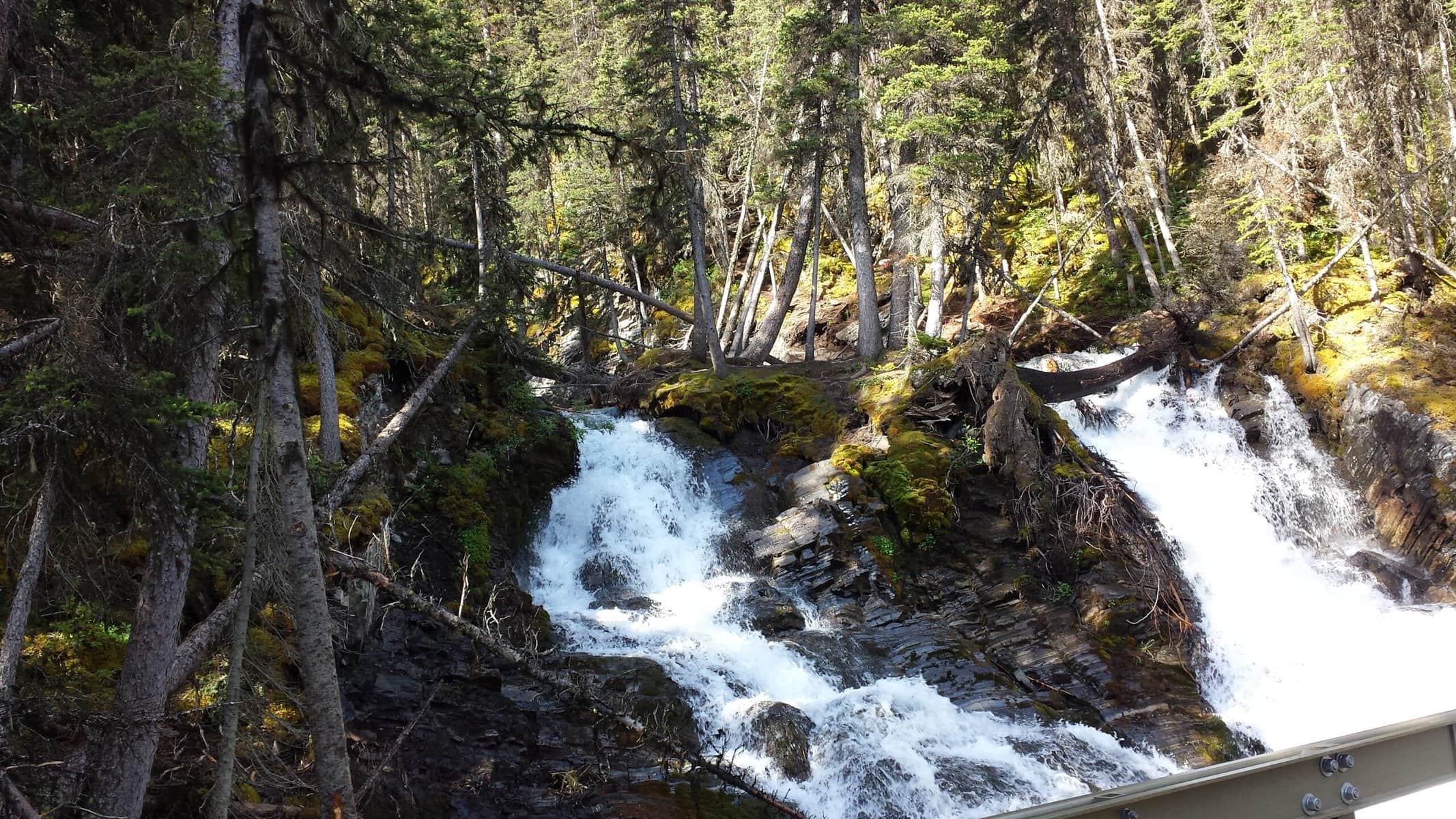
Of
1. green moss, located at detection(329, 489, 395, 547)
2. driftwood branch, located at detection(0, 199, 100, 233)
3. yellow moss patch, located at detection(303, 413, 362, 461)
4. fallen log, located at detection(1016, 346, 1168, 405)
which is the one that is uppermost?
fallen log, located at detection(1016, 346, 1168, 405)

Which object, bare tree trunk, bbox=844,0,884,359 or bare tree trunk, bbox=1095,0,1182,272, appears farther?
bare tree trunk, bbox=1095,0,1182,272

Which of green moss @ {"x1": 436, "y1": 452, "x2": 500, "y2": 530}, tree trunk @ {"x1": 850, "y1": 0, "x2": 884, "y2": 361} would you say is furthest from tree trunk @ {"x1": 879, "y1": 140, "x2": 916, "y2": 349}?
green moss @ {"x1": 436, "y1": 452, "x2": 500, "y2": 530}

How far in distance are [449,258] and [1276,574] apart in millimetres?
14383

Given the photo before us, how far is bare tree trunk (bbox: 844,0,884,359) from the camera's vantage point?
742 inches

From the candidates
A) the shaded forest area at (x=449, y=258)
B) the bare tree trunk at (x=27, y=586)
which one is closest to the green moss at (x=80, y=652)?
the shaded forest area at (x=449, y=258)

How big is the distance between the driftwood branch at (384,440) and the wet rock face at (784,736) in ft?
15.9

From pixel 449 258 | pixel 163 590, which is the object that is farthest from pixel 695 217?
pixel 163 590

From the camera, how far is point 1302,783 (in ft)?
7.89

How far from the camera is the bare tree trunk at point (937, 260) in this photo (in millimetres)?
18625

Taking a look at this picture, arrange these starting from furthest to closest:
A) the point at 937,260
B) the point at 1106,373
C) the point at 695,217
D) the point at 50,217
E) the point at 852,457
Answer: the point at 937,260
the point at 695,217
the point at 1106,373
the point at 852,457
the point at 50,217

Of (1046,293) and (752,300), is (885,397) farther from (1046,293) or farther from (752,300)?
(1046,293)

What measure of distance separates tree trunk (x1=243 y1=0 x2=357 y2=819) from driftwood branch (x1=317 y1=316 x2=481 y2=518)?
1.99 metres

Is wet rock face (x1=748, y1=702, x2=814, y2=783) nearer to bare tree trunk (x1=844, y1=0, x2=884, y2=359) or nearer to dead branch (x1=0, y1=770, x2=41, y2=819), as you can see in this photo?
dead branch (x1=0, y1=770, x2=41, y2=819)

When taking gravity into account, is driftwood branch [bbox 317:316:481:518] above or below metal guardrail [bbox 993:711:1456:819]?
above
